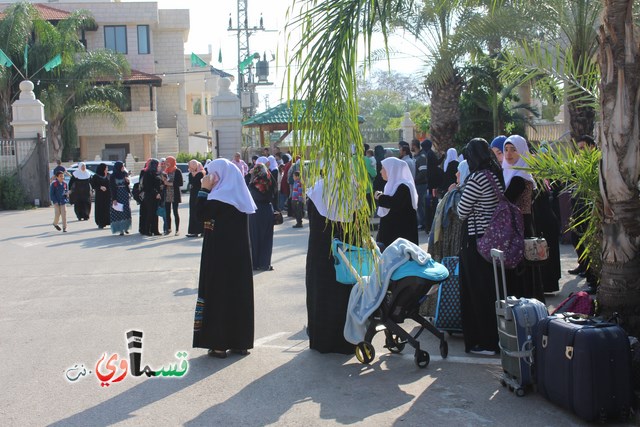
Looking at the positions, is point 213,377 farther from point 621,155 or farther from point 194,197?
point 194,197

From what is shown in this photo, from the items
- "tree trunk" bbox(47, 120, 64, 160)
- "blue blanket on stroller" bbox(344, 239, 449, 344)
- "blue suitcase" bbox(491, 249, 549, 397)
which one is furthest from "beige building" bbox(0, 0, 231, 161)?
"blue suitcase" bbox(491, 249, 549, 397)

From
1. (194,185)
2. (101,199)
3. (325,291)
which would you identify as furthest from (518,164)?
(101,199)

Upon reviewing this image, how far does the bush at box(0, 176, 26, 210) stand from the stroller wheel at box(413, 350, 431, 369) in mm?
25475

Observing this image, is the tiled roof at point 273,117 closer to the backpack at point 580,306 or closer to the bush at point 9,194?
the bush at point 9,194

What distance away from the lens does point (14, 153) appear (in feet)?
97.1

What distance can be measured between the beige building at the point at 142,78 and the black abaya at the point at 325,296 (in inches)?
1688

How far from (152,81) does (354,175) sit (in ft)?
158

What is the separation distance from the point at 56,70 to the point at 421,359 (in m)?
41.3

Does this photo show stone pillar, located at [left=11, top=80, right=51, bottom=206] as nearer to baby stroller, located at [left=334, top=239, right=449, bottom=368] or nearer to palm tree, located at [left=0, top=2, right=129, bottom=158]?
palm tree, located at [left=0, top=2, right=129, bottom=158]

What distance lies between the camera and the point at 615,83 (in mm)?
6012

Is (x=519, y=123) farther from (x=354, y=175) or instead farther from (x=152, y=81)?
(x=152, y=81)

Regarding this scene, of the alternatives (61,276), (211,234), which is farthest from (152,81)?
(211,234)

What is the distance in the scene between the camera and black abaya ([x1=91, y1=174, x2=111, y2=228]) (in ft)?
66.3

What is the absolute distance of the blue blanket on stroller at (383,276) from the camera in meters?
6.52
